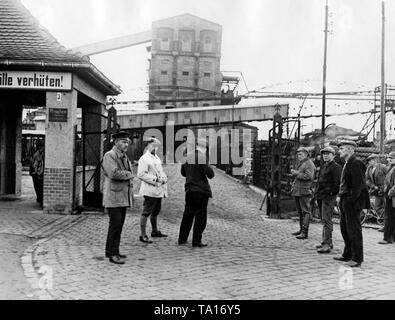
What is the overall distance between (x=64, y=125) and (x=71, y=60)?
1551 millimetres

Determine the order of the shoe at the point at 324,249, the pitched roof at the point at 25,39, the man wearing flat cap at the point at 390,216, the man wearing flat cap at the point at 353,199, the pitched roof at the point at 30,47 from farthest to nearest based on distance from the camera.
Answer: the pitched roof at the point at 25,39
the pitched roof at the point at 30,47
the man wearing flat cap at the point at 390,216
the shoe at the point at 324,249
the man wearing flat cap at the point at 353,199

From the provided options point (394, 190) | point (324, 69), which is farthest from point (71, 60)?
point (324, 69)

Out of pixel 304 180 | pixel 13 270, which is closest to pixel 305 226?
pixel 304 180

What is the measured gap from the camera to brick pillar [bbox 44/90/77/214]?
11.8m

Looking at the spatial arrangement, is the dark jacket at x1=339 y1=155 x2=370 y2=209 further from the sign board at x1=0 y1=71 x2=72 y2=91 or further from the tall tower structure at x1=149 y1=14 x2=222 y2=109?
the tall tower structure at x1=149 y1=14 x2=222 y2=109

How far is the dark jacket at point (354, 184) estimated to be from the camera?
24.1 ft

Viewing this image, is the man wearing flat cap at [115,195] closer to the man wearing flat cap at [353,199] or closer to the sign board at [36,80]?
the man wearing flat cap at [353,199]

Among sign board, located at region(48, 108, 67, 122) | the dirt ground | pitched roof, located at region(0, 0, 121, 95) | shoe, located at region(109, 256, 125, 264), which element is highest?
pitched roof, located at region(0, 0, 121, 95)

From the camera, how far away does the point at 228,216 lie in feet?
43.4

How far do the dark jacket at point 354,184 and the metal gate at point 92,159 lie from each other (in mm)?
6148

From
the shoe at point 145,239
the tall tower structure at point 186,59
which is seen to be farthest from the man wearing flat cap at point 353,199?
the tall tower structure at point 186,59

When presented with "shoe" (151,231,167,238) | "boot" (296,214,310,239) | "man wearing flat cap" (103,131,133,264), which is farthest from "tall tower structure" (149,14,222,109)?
"man wearing flat cap" (103,131,133,264)

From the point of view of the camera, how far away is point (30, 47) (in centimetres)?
1206
